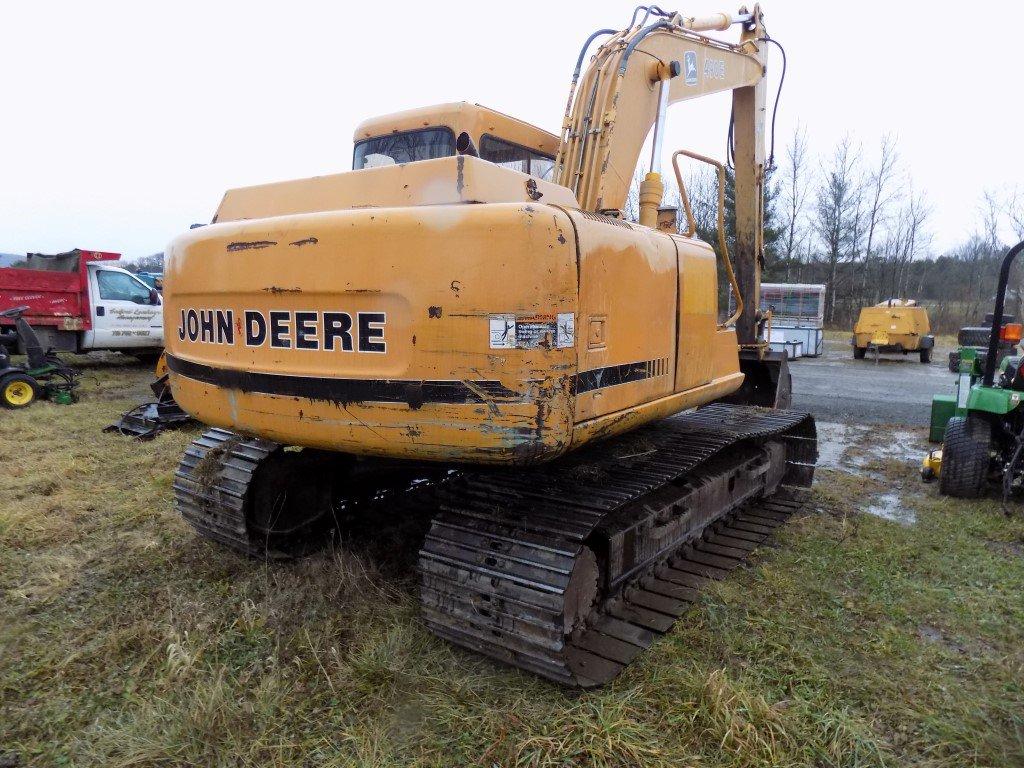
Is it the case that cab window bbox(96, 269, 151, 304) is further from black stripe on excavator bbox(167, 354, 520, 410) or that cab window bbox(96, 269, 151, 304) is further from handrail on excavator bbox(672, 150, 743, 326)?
handrail on excavator bbox(672, 150, 743, 326)

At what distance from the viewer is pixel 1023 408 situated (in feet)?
17.6

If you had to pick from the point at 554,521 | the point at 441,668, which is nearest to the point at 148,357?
the point at 441,668

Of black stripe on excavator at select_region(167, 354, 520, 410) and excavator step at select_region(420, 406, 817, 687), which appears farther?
excavator step at select_region(420, 406, 817, 687)

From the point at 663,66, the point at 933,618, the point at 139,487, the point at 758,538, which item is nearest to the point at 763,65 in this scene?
the point at 663,66

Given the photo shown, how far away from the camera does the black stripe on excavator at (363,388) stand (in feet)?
7.96

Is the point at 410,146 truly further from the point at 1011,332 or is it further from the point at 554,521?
the point at 1011,332

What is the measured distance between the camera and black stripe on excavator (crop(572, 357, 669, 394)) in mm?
2553

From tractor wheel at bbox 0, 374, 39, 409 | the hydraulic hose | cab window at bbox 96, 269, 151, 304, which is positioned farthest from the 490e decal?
cab window at bbox 96, 269, 151, 304

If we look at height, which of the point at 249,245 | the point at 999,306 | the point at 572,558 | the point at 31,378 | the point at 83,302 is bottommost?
the point at 31,378

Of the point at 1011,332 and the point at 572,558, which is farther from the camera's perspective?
the point at 1011,332

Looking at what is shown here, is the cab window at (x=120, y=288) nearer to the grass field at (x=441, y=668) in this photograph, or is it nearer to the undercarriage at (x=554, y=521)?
the grass field at (x=441, y=668)

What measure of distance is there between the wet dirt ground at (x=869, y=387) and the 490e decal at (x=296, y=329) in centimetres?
834

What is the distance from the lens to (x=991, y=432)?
5.49 m

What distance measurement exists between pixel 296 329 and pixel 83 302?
1180 centimetres
